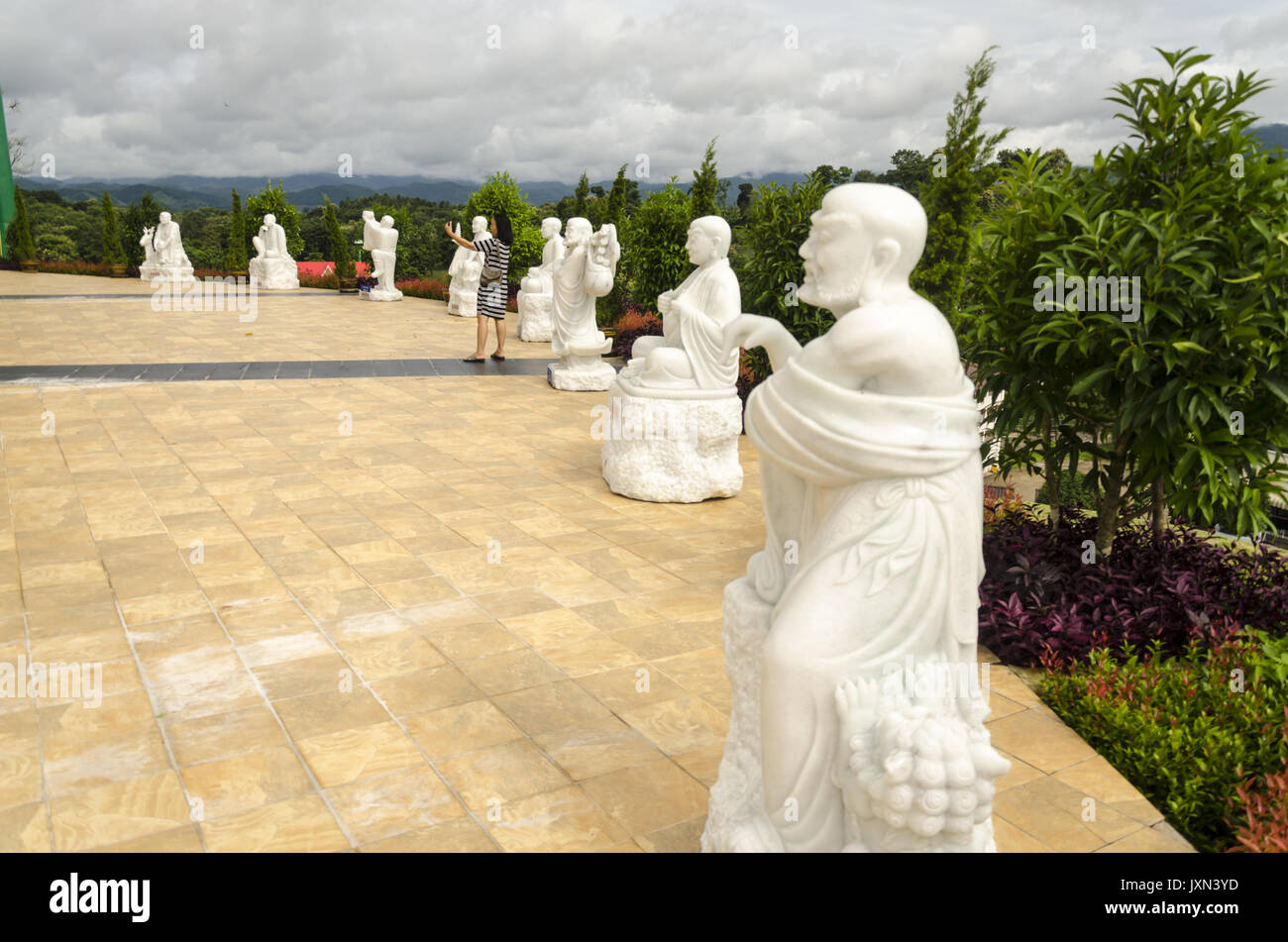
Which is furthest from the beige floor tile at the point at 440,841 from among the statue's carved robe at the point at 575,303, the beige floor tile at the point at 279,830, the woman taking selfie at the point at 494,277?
the woman taking selfie at the point at 494,277

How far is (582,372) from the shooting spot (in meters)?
12.0

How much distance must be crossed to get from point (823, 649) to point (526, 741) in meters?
1.96

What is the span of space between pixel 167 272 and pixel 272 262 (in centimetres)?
406

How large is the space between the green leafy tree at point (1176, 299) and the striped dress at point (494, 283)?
8205 mm

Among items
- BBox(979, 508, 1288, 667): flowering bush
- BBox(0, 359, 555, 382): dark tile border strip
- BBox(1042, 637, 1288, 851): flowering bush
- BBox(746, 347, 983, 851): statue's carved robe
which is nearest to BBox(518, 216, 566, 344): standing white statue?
BBox(0, 359, 555, 382): dark tile border strip

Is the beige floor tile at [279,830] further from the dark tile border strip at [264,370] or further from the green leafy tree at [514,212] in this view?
the green leafy tree at [514,212]

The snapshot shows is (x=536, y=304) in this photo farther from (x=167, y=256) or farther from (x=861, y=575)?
(x=167, y=256)

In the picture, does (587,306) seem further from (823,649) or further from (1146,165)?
(823,649)

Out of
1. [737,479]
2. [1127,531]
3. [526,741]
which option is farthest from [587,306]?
[526,741]

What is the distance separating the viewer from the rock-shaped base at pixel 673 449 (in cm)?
752

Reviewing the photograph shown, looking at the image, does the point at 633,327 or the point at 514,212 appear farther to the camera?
the point at 514,212

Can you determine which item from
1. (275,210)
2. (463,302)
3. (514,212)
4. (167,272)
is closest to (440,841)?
(463,302)

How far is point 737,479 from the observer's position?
7.80 m

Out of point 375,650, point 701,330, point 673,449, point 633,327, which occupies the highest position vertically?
point 633,327
